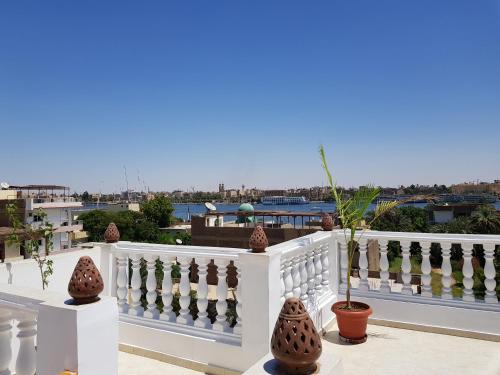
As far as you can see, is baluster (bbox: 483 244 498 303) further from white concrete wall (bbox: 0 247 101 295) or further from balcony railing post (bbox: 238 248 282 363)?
white concrete wall (bbox: 0 247 101 295)

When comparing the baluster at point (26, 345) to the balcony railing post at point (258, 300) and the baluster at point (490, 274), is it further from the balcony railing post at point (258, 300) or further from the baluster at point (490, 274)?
the baluster at point (490, 274)

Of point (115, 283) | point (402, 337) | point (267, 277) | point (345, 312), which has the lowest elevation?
point (402, 337)

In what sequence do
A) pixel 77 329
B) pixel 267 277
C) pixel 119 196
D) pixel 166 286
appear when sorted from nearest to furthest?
pixel 77 329 → pixel 267 277 → pixel 166 286 → pixel 119 196

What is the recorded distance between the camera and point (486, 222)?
29328mm

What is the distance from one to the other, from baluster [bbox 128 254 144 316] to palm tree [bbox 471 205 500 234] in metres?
32.3

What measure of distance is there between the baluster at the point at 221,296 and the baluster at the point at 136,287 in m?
1.03

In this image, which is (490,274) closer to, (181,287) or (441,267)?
(441,267)

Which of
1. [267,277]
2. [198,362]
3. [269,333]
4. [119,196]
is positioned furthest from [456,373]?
[119,196]

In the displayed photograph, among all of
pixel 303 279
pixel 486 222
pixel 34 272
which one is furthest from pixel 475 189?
pixel 34 272

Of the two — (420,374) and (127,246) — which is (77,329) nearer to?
(127,246)

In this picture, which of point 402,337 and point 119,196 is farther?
point 119,196

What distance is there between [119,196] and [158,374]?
573ft

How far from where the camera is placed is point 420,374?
10.4ft

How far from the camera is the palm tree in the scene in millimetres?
29156
